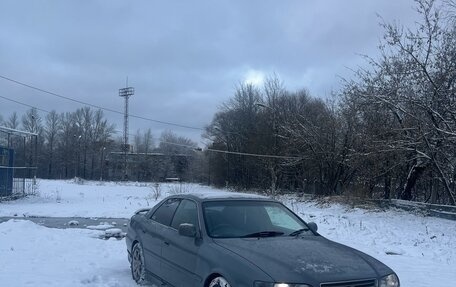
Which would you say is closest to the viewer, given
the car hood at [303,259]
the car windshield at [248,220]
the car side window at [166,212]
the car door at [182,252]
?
the car hood at [303,259]

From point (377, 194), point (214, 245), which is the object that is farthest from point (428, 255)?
point (377, 194)

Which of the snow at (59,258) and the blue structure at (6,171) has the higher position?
the blue structure at (6,171)

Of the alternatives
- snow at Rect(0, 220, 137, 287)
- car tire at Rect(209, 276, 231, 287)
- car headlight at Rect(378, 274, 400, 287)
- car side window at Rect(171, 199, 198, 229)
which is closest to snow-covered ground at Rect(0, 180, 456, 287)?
snow at Rect(0, 220, 137, 287)

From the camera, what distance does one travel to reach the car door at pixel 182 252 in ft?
18.4

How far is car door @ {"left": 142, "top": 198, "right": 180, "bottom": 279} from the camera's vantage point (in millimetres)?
6653

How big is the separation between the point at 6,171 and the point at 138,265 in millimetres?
22895

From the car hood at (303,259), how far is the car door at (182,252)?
1.45ft

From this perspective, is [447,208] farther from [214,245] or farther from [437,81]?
[214,245]

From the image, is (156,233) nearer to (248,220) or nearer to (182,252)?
(182,252)

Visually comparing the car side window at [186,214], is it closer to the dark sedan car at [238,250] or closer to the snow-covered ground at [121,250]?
the dark sedan car at [238,250]

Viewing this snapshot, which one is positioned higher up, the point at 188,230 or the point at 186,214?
the point at 186,214

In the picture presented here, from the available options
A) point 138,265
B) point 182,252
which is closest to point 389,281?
point 182,252

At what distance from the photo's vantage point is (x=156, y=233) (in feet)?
22.6

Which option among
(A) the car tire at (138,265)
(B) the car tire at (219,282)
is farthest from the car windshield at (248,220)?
(A) the car tire at (138,265)
